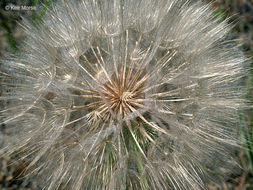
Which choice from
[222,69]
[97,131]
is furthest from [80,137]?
[222,69]

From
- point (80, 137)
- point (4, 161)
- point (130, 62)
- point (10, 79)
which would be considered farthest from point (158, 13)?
point (4, 161)

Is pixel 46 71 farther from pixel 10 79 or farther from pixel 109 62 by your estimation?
pixel 109 62

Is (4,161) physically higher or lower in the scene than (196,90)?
lower

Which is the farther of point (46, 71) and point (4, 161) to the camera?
point (4, 161)

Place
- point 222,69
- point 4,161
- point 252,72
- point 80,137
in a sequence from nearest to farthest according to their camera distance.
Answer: point 80,137 → point 222,69 → point 252,72 → point 4,161

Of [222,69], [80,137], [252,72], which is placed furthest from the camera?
[252,72]

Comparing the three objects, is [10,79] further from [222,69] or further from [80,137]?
[222,69]

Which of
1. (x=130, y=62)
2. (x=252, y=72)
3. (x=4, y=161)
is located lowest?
(x=4, y=161)
